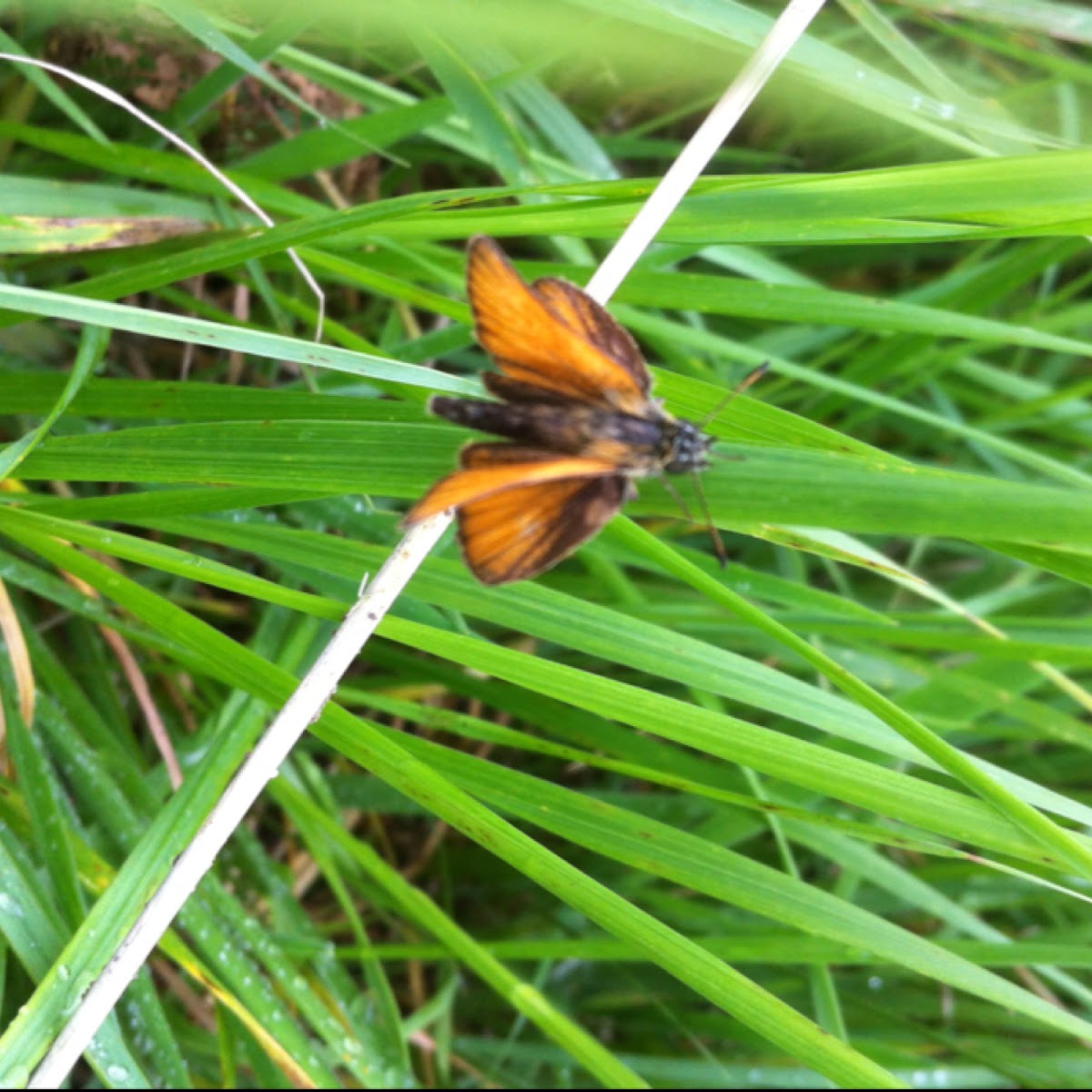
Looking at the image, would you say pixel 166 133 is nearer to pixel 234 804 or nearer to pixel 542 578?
pixel 234 804

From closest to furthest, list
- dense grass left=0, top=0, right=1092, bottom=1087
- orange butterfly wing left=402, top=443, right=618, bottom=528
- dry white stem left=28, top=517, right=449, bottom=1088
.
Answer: orange butterfly wing left=402, top=443, right=618, bottom=528
dry white stem left=28, top=517, right=449, bottom=1088
dense grass left=0, top=0, right=1092, bottom=1087

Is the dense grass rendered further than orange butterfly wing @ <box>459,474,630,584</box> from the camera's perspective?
Yes

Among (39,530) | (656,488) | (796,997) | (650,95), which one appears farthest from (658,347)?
(796,997)

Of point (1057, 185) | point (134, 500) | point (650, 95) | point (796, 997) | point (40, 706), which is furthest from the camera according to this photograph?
point (650, 95)

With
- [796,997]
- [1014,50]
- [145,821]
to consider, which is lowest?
[796,997]

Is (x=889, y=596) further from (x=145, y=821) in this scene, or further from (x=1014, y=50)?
(x=145, y=821)

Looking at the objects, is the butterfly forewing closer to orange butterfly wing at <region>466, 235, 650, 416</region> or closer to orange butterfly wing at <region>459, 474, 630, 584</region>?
orange butterfly wing at <region>466, 235, 650, 416</region>

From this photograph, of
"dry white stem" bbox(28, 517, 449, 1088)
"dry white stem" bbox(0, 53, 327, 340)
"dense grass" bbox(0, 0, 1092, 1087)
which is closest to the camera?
"dry white stem" bbox(28, 517, 449, 1088)

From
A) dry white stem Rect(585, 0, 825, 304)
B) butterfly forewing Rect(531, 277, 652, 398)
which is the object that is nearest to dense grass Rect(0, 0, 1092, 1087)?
dry white stem Rect(585, 0, 825, 304)
